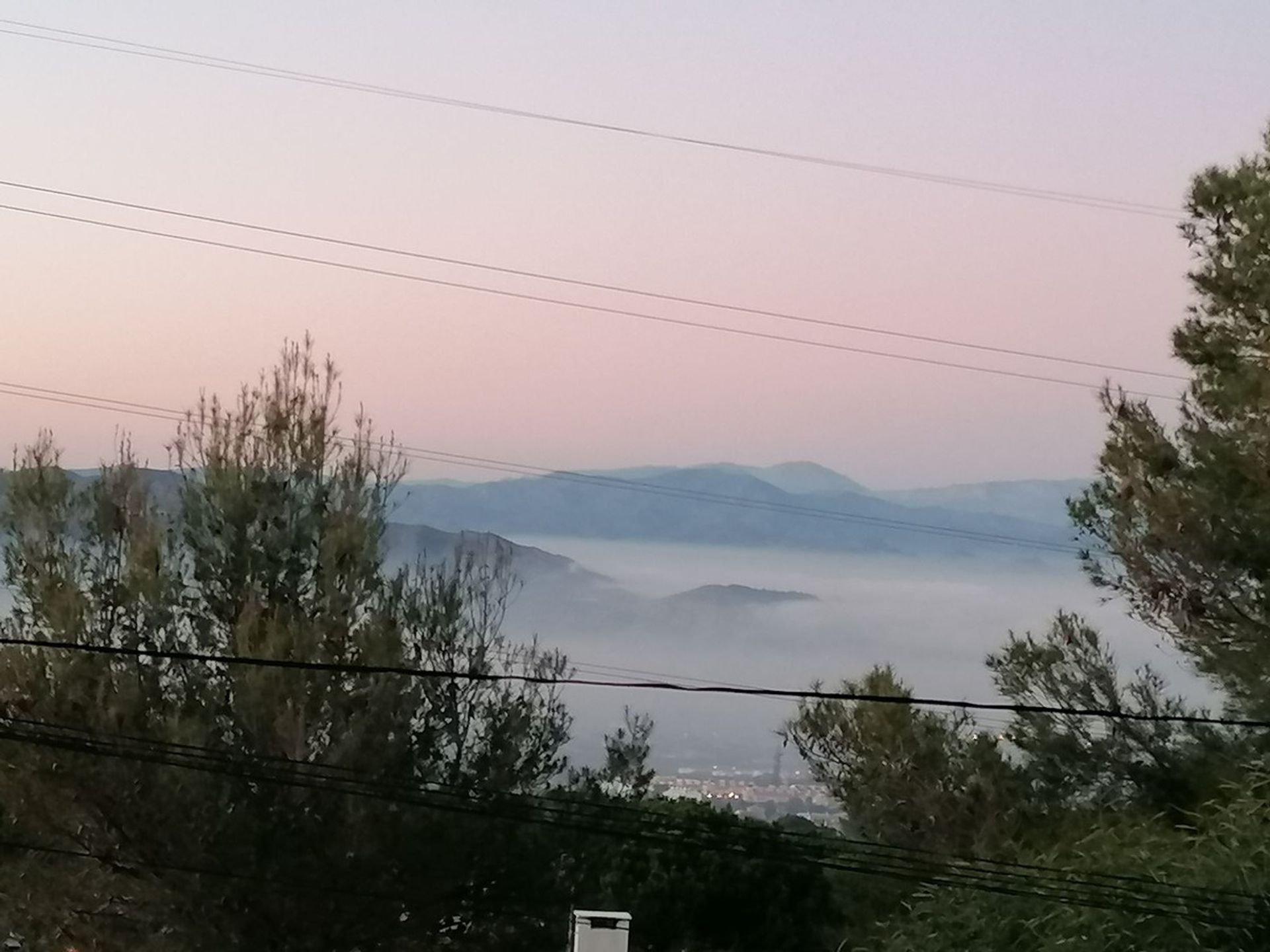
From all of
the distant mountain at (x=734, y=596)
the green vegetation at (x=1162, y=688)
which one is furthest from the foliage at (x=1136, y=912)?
the distant mountain at (x=734, y=596)

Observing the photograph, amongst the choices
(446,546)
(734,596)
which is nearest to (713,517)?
(734,596)

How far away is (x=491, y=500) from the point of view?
134 feet

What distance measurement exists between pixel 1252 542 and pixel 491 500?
2991cm

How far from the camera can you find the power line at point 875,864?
1188cm

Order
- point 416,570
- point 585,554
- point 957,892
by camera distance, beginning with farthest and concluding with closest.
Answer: point 585,554
point 416,570
point 957,892

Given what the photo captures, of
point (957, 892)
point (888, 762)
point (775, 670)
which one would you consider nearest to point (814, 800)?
point (888, 762)

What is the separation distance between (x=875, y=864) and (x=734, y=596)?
80.8ft

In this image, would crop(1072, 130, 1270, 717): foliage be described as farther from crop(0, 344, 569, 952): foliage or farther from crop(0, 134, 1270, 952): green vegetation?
crop(0, 344, 569, 952): foliage

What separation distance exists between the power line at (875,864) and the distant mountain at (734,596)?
872 inches

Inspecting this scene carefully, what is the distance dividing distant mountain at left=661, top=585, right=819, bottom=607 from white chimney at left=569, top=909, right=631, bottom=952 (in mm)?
29939

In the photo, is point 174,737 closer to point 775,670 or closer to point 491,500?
point 775,670

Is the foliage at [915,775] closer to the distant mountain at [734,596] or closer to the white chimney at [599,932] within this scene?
the white chimney at [599,932]

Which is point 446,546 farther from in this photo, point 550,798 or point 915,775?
point 915,775

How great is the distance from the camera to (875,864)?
15.9 meters
